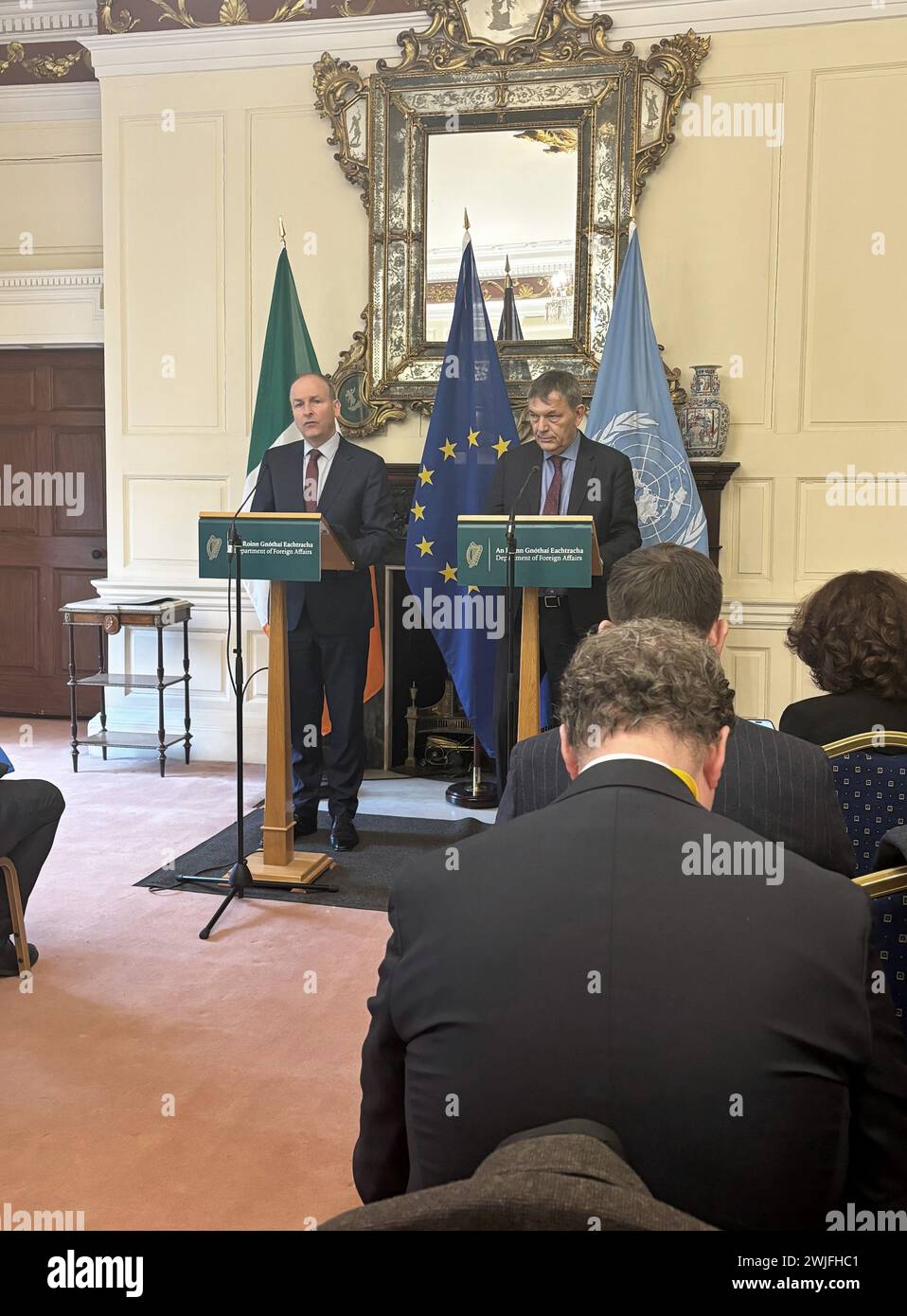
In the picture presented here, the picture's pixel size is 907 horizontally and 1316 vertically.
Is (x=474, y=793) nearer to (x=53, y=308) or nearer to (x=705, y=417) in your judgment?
(x=705, y=417)

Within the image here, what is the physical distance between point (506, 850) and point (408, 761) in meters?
5.16

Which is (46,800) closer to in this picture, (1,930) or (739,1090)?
(1,930)

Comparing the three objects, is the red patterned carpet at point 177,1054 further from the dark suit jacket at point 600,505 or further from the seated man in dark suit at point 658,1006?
the dark suit jacket at point 600,505

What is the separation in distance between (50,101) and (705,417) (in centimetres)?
428

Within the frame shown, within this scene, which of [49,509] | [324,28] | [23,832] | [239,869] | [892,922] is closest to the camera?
[892,922]

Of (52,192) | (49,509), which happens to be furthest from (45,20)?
(49,509)

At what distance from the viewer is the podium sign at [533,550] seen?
386 cm

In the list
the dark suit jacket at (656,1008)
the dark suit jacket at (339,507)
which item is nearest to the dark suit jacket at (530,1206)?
the dark suit jacket at (656,1008)

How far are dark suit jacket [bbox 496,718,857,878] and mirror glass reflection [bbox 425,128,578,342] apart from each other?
4.33 meters

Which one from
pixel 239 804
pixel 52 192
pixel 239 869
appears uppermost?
pixel 52 192

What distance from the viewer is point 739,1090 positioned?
1.04 m

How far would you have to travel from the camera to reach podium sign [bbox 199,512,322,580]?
393 cm

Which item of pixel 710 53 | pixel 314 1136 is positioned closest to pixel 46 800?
pixel 314 1136

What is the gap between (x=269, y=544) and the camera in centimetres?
397
